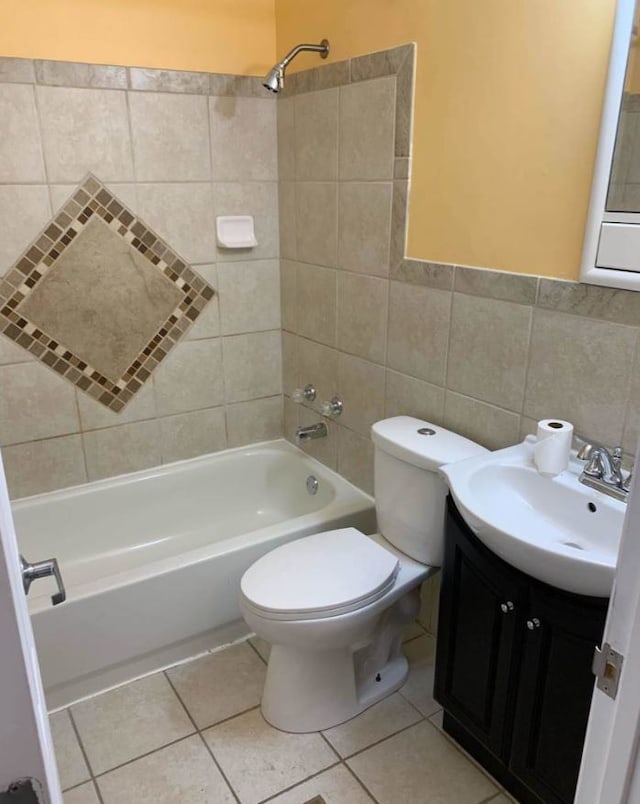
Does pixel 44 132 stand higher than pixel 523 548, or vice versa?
pixel 44 132

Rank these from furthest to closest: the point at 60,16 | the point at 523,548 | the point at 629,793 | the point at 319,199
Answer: the point at 319,199 → the point at 60,16 → the point at 523,548 → the point at 629,793

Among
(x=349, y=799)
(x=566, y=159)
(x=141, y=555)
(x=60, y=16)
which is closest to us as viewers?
(x=566, y=159)

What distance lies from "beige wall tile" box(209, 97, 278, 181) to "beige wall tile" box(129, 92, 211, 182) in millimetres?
45

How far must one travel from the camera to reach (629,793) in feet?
2.38

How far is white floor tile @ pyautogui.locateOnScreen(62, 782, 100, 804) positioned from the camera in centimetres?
164

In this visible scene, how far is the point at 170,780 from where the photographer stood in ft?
5.57

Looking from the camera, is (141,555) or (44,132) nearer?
(44,132)

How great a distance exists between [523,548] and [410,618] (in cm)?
87

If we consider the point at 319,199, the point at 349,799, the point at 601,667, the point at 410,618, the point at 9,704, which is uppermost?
the point at 319,199

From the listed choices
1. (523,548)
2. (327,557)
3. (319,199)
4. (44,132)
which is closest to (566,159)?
(523,548)

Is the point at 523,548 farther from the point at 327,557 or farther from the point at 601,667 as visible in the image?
the point at 327,557

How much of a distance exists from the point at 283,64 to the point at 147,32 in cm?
51

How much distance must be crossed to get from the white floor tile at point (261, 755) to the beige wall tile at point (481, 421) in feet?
3.21

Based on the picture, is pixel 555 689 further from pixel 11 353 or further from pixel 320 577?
pixel 11 353
